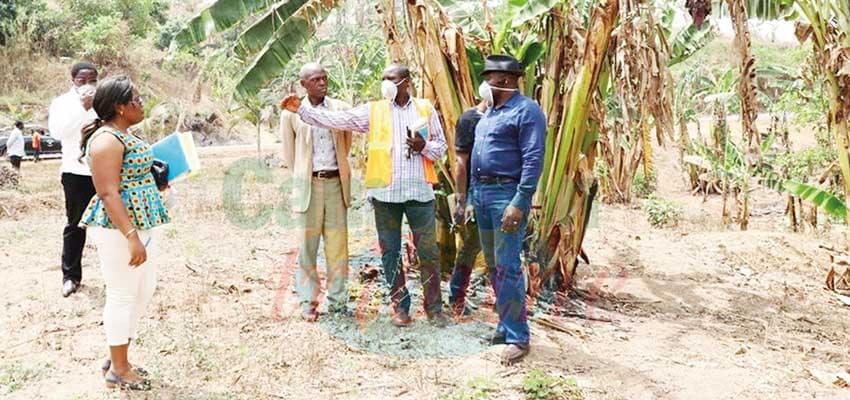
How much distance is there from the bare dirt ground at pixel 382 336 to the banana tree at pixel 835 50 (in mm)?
1518

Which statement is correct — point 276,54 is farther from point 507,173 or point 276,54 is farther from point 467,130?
point 507,173

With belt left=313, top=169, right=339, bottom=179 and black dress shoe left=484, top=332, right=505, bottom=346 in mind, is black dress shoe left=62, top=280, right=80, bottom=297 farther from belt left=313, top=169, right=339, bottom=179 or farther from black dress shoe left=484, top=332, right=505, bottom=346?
black dress shoe left=484, top=332, right=505, bottom=346

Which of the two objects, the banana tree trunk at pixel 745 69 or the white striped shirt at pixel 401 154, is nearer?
the white striped shirt at pixel 401 154

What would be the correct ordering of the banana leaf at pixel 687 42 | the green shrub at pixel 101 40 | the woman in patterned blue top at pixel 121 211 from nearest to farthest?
the woman in patterned blue top at pixel 121 211, the banana leaf at pixel 687 42, the green shrub at pixel 101 40

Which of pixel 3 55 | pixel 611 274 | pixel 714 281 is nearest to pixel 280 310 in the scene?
pixel 611 274

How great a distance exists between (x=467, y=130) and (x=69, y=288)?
3005mm

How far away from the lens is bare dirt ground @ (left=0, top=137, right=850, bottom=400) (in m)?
3.65

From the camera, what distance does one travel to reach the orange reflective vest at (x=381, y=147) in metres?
4.22

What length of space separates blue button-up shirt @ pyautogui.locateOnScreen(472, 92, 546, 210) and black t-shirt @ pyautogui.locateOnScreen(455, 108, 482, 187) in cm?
24

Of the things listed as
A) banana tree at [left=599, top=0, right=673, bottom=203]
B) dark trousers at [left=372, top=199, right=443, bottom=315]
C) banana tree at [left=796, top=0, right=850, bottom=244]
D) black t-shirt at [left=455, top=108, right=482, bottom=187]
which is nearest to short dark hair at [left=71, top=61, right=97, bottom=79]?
dark trousers at [left=372, top=199, right=443, bottom=315]

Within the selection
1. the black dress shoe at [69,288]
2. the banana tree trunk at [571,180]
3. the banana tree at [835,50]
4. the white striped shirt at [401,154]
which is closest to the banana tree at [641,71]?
the banana tree trunk at [571,180]

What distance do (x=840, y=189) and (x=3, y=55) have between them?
30.2 metres

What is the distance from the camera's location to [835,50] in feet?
19.6

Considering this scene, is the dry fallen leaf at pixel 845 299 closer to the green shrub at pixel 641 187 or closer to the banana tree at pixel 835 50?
the banana tree at pixel 835 50
